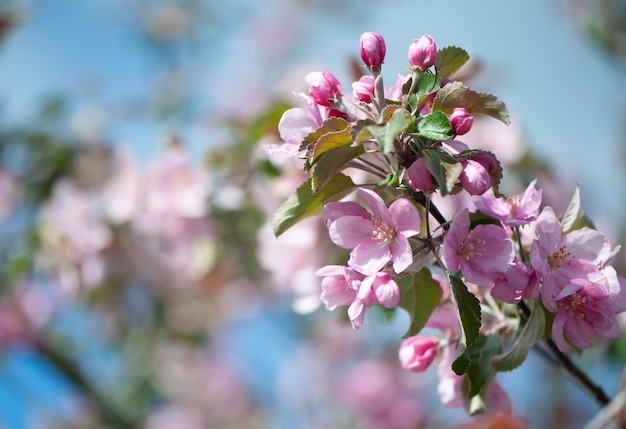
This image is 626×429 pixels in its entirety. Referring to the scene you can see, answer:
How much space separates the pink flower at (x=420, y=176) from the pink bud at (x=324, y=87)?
0.42 feet

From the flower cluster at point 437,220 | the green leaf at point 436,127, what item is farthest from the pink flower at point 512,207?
the green leaf at point 436,127

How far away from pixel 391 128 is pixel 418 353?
1.03ft

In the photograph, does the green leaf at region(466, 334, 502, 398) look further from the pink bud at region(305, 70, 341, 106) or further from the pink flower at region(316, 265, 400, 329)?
the pink bud at region(305, 70, 341, 106)

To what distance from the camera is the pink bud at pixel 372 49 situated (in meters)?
0.71

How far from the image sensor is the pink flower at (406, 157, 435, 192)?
0.64 m

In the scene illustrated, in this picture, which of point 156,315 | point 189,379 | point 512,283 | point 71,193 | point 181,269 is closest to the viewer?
point 512,283

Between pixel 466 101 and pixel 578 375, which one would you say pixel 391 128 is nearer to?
pixel 466 101

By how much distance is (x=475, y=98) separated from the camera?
0.70m

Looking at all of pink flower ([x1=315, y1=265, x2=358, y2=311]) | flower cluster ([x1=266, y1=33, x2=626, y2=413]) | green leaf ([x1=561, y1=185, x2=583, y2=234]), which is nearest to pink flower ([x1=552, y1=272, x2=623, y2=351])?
flower cluster ([x1=266, y1=33, x2=626, y2=413])

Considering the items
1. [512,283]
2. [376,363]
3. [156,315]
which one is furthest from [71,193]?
[376,363]

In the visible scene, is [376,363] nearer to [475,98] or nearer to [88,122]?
[88,122]

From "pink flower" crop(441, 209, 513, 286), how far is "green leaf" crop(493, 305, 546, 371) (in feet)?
0.26

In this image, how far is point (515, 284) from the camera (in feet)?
2.15

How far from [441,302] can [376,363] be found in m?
2.60
